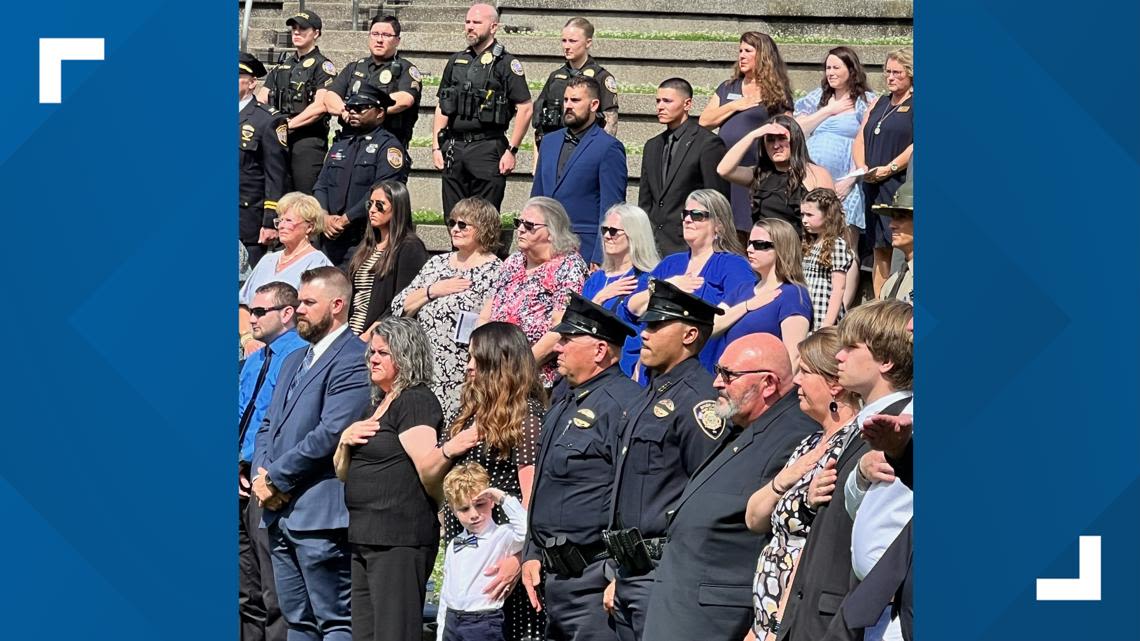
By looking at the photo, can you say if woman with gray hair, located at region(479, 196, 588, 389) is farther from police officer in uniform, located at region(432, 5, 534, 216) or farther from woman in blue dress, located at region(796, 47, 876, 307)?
police officer in uniform, located at region(432, 5, 534, 216)

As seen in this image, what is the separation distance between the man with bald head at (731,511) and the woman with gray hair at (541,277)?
295cm

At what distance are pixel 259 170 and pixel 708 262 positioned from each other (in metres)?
4.73

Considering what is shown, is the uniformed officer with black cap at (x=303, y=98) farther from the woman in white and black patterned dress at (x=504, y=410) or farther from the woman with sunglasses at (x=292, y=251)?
the woman in white and black patterned dress at (x=504, y=410)

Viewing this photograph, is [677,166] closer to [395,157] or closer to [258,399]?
[395,157]

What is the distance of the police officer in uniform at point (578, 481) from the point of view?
295 inches

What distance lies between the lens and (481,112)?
1230 cm

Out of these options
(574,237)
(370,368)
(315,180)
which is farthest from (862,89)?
(370,368)

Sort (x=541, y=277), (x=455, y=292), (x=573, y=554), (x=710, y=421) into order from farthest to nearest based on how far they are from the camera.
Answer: (x=455, y=292) < (x=541, y=277) < (x=573, y=554) < (x=710, y=421)
